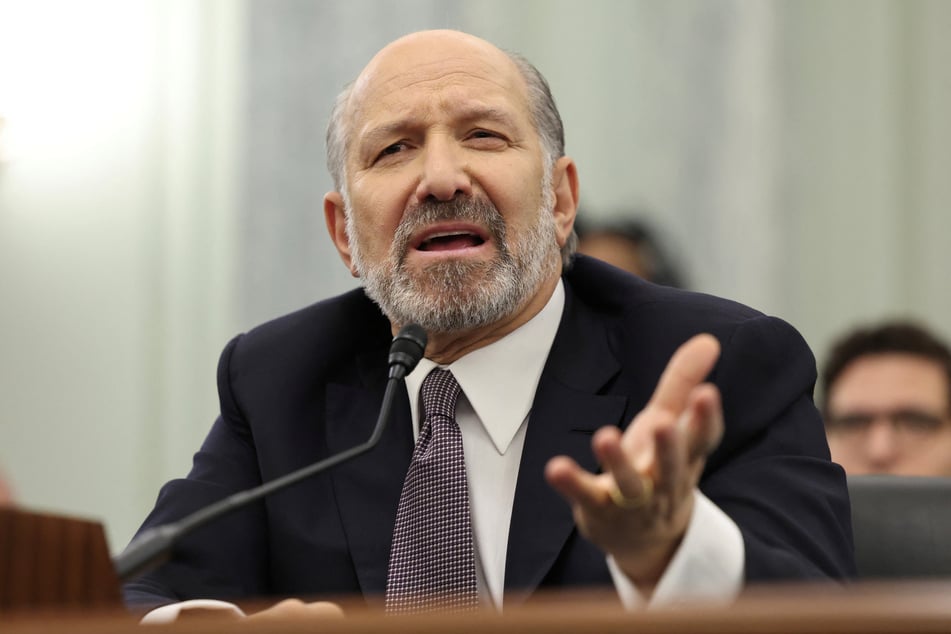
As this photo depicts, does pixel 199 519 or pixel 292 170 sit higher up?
pixel 292 170

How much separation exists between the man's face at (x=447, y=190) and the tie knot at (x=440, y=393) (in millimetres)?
71

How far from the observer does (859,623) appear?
813 millimetres

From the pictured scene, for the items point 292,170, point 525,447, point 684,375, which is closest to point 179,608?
point 525,447

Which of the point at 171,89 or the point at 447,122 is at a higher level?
the point at 171,89

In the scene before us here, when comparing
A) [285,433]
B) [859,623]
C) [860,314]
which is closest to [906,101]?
[860,314]

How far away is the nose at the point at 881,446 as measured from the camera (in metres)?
2.96

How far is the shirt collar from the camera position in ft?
6.29

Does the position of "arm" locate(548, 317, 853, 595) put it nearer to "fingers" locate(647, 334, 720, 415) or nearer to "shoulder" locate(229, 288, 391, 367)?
"fingers" locate(647, 334, 720, 415)

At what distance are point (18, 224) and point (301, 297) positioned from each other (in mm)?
789

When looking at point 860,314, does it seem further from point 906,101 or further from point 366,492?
point 366,492

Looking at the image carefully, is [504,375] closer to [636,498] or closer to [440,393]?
[440,393]

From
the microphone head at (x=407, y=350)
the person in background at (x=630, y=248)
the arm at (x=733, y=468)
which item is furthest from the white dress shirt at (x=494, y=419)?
the person in background at (x=630, y=248)

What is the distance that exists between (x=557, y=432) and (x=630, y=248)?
5.99 ft

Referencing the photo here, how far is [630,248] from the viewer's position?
3.62 metres
